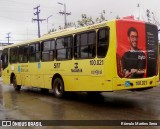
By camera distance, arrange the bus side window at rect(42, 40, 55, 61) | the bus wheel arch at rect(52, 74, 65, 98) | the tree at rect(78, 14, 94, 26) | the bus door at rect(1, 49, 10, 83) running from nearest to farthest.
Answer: the bus wheel arch at rect(52, 74, 65, 98) → the bus side window at rect(42, 40, 55, 61) → the bus door at rect(1, 49, 10, 83) → the tree at rect(78, 14, 94, 26)

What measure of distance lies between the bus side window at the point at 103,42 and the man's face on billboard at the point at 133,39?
81 cm

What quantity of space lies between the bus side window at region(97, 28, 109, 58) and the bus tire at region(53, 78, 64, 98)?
11.2 feet

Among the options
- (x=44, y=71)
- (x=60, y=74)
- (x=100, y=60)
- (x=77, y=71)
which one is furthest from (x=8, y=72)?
(x=100, y=60)

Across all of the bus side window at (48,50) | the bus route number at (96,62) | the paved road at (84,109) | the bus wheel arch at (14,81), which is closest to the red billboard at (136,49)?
the bus route number at (96,62)

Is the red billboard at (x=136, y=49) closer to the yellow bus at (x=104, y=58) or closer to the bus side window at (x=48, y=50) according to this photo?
the yellow bus at (x=104, y=58)

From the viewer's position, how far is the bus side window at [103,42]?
40.4ft

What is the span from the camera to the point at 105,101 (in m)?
14.3

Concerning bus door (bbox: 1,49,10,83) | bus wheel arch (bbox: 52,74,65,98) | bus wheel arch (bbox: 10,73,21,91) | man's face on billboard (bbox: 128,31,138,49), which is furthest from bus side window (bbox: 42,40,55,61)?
bus door (bbox: 1,49,10,83)

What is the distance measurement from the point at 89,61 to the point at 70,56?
1647 mm

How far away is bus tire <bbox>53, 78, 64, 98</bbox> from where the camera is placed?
1547cm

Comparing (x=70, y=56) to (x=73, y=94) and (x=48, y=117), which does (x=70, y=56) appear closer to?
(x=73, y=94)

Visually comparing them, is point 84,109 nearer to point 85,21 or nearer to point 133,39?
point 133,39

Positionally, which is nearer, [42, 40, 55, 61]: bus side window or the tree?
[42, 40, 55, 61]: bus side window

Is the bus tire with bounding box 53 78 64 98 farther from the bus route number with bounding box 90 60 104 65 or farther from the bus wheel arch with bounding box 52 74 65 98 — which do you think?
the bus route number with bounding box 90 60 104 65
